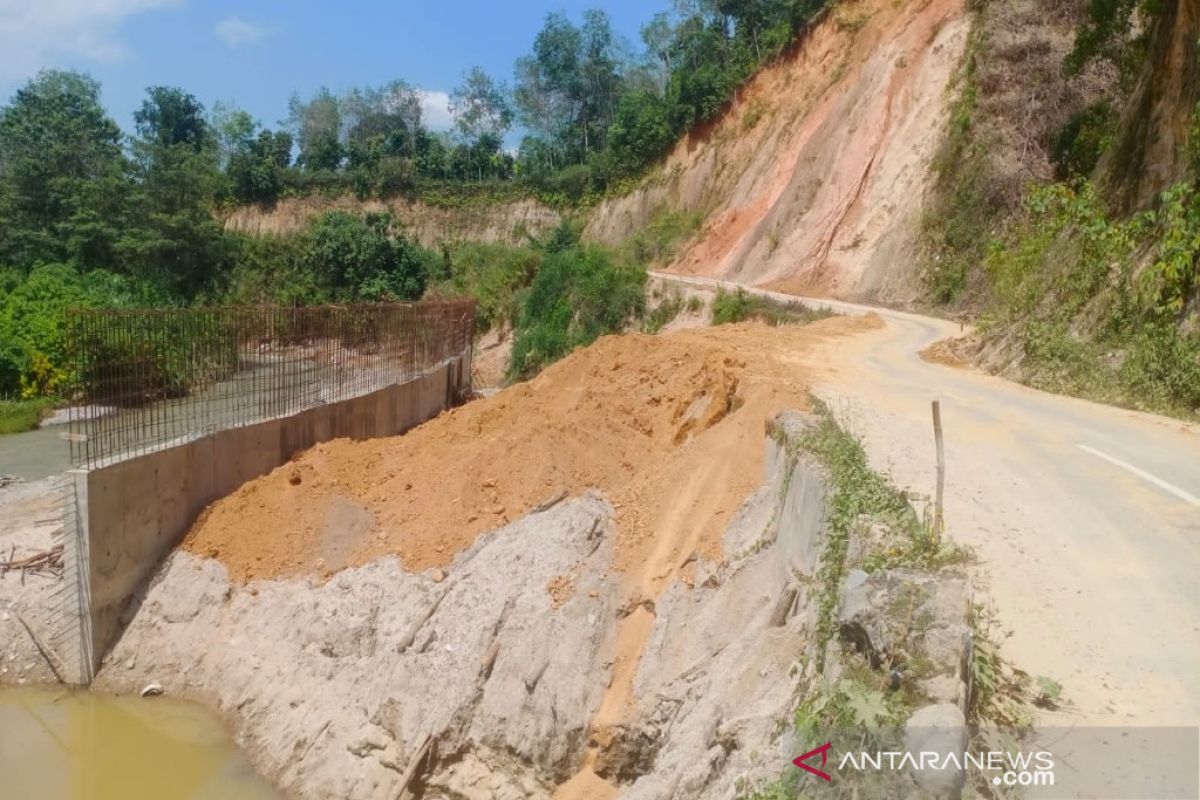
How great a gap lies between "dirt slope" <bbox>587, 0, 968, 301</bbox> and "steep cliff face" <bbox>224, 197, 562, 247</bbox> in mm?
15907

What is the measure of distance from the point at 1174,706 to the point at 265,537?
404 inches

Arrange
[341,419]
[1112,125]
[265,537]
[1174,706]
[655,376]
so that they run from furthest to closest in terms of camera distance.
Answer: [1112,125]
[341,419]
[655,376]
[265,537]
[1174,706]

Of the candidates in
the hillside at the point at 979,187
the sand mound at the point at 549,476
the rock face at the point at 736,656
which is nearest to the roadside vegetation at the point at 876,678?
the rock face at the point at 736,656

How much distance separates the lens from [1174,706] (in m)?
Answer: 4.94

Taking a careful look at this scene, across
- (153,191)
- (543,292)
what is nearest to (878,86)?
(543,292)

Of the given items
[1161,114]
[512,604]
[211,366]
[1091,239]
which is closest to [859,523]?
[512,604]

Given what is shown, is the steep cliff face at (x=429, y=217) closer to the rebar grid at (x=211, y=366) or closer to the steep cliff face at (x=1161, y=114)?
the rebar grid at (x=211, y=366)

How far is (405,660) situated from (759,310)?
59.9ft

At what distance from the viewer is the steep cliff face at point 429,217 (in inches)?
2403

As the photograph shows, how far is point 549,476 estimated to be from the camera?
1173cm

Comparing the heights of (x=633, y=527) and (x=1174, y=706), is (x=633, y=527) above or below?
below

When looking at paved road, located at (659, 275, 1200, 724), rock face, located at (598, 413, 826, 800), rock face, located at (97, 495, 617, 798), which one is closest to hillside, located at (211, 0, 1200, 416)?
paved road, located at (659, 275, 1200, 724)

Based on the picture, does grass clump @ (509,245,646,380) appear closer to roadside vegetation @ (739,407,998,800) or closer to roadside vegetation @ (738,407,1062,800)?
roadside vegetation @ (739,407,998,800)

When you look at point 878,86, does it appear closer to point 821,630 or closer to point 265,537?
point 265,537
